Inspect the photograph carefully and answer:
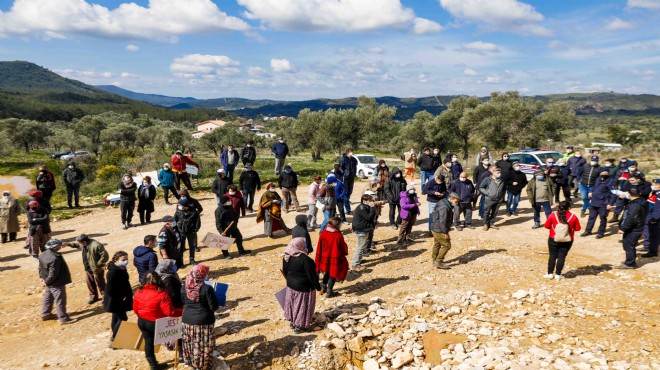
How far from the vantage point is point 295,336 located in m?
6.74

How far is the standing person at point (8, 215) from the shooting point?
42.3ft

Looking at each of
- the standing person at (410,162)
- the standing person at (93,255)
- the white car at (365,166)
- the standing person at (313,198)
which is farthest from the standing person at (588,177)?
the standing person at (93,255)

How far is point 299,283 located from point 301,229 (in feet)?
5.45

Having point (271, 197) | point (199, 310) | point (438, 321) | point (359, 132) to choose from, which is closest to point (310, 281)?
point (199, 310)

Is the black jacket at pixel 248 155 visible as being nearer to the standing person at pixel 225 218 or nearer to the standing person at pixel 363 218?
the standing person at pixel 225 218

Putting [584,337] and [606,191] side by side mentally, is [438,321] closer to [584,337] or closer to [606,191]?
[584,337]

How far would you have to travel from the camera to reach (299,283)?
21.2ft

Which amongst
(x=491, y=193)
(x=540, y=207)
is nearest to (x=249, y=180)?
(x=491, y=193)

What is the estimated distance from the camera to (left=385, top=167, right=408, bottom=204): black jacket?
37.5ft

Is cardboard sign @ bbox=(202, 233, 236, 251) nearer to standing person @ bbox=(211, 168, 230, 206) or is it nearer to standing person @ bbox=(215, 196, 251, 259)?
standing person @ bbox=(215, 196, 251, 259)

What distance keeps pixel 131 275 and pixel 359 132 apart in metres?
32.3

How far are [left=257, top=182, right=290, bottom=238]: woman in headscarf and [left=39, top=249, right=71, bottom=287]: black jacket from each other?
5353mm

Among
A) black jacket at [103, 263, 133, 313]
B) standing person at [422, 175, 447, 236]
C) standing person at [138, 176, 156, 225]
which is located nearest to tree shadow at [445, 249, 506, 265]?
standing person at [422, 175, 447, 236]

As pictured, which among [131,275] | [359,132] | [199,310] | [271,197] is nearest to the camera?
[199,310]
